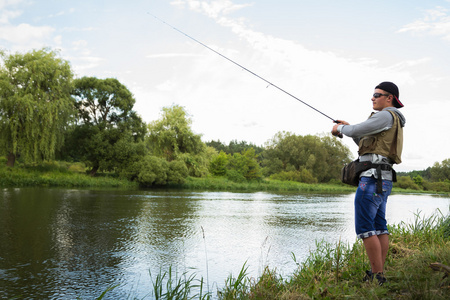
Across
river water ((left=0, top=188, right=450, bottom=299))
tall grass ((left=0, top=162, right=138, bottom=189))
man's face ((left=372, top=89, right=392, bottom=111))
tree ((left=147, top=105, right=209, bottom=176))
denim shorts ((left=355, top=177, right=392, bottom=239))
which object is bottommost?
river water ((left=0, top=188, right=450, bottom=299))

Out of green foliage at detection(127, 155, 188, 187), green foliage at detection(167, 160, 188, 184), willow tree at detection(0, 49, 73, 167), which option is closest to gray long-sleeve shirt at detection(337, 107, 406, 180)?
willow tree at detection(0, 49, 73, 167)

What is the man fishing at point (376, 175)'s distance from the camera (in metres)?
3.12

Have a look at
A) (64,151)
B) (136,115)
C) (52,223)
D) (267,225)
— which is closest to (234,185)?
(136,115)

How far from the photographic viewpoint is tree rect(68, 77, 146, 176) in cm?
2795

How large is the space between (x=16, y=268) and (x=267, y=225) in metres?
6.58

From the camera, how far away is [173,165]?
95.0ft

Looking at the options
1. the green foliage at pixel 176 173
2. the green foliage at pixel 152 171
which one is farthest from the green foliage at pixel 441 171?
the green foliage at pixel 152 171

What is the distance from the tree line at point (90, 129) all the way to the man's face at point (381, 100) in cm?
2296

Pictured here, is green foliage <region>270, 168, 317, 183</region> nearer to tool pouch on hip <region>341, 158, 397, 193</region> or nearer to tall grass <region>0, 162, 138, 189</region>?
tall grass <region>0, 162, 138, 189</region>

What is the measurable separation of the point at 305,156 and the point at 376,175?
177 feet

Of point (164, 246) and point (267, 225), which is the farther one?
point (267, 225)

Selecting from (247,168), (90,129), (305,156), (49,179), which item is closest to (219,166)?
(247,168)

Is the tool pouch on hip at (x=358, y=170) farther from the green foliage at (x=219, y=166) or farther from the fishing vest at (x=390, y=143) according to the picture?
the green foliage at (x=219, y=166)

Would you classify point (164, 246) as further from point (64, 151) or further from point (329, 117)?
point (64, 151)
